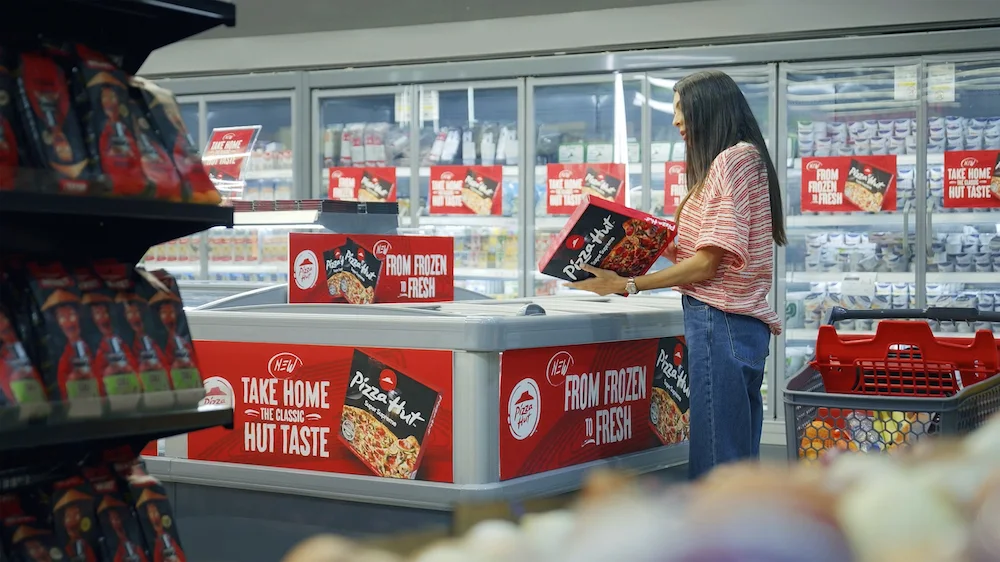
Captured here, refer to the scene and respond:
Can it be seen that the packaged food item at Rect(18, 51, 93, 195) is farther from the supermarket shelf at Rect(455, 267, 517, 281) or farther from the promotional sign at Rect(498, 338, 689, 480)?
the supermarket shelf at Rect(455, 267, 517, 281)

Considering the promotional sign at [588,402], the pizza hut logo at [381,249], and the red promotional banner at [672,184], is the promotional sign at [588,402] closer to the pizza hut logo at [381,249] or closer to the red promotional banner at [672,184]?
the pizza hut logo at [381,249]

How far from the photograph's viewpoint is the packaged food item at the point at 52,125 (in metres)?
1.65

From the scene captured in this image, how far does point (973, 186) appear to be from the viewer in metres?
5.57

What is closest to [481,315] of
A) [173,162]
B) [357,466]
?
[357,466]

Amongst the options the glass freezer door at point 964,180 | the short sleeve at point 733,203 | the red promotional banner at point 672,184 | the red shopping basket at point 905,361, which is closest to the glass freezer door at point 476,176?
the red promotional banner at point 672,184

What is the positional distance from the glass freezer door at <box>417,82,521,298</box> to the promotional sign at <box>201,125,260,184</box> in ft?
7.40

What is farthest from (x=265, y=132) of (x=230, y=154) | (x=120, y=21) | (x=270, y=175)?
(x=120, y=21)

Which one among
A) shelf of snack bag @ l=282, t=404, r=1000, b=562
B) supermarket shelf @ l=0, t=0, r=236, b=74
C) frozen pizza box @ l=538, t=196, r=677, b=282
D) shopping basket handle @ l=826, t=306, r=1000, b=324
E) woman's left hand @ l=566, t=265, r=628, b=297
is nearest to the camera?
shelf of snack bag @ l=282, t=404, r=1000, b=562

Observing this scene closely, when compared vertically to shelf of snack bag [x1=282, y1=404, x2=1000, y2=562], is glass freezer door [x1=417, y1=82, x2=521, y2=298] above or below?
above

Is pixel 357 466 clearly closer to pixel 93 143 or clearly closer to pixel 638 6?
pixel 93 143

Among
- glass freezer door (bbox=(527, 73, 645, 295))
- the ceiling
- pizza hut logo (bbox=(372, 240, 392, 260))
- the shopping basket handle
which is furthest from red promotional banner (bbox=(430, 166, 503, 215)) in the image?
the shopping basket handle

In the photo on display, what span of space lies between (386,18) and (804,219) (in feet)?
9.33

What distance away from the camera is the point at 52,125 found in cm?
168

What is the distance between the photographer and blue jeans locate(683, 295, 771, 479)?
2.67m
